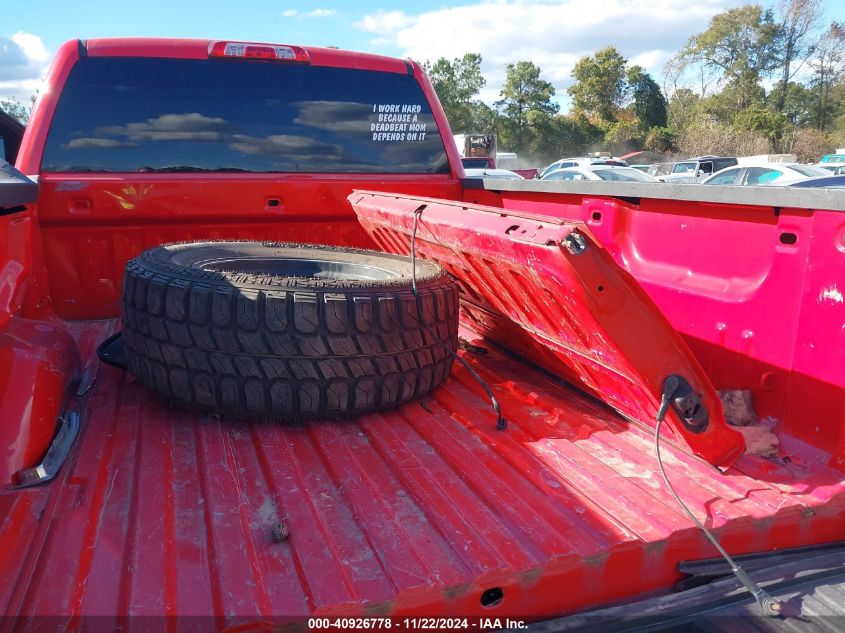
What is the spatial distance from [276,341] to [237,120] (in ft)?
5.72

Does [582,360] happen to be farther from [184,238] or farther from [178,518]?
[184,238]

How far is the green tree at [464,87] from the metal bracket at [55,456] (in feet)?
198

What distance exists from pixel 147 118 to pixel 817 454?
3.21 metres

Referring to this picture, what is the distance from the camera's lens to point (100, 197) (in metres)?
3.19

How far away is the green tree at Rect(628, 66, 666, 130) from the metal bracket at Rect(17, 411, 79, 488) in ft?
210

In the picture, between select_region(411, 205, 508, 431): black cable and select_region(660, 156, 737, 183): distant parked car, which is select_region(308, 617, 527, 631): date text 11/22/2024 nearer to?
select_region(411, 205, 508, 431): black cable

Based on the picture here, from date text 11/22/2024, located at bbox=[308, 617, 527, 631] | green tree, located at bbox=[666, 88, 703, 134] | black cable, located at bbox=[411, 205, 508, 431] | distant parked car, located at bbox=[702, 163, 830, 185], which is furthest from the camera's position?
green tree, located at bbox=[666, 88, 703, 134]

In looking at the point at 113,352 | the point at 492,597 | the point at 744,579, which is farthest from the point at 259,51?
the point at 744,579

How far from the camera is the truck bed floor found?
57.9 inches

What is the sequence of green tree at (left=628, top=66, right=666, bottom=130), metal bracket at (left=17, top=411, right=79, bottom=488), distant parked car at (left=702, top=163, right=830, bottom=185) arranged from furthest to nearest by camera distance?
green tree at (left=628, top=66, right=666, bottom=130) < distant parked car at (left=702, top=163, right=830, bottom=185) < metal bracket at (left=17, top=411, right=79, bottom=488)

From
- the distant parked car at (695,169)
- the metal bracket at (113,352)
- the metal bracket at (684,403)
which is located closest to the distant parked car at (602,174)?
the distant parked car at (695,169)

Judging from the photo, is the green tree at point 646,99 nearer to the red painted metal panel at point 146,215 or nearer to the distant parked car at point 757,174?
the distant parked car at point 757,174

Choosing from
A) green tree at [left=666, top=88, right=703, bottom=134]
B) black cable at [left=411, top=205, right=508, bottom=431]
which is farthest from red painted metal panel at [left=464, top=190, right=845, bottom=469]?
green tree at [left=666, top=88, right=703, bottom=134]

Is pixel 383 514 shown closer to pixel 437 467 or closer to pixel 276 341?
pixel 437 467
